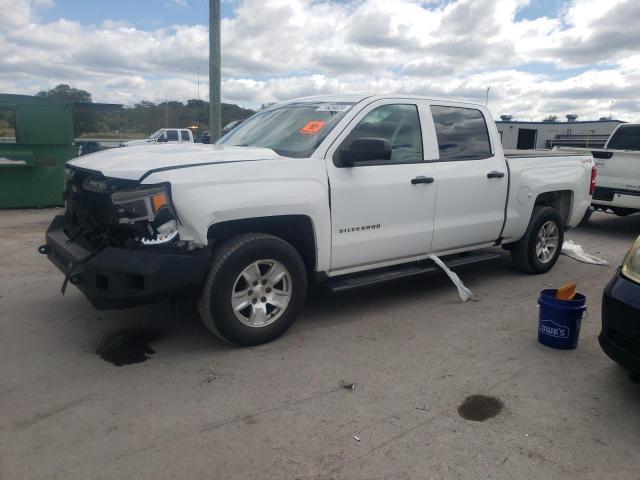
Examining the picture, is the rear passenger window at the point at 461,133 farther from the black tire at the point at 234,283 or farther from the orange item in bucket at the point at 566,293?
the black tire at the point at 234,283

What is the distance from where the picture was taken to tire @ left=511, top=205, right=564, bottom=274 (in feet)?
20.6

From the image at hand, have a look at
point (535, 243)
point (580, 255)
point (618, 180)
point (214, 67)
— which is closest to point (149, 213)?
point (535, 243)

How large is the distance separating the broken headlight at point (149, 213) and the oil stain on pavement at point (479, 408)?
215 cm

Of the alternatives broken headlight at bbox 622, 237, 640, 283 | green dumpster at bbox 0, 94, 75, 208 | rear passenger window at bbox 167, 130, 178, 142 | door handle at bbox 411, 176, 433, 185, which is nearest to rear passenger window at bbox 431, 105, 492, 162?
door handle at bbox 411, 176, 433, 185

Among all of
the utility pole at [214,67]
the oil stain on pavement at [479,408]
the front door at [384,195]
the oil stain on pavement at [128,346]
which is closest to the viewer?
the oil stain on pavement at [479,408]

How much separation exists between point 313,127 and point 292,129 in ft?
0.78

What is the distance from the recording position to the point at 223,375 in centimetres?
372

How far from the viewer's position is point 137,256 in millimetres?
3594

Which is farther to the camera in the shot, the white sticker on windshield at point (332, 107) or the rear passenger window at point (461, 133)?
the rear passenger window at point (461, 133)

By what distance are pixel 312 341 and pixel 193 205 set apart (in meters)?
1.48

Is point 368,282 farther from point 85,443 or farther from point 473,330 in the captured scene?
point 85,443

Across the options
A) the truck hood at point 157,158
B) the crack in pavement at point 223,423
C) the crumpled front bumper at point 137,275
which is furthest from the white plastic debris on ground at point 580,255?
the crumpled front bumper at point 137,275

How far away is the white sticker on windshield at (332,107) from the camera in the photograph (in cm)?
470

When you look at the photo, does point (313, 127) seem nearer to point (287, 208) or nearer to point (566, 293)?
point (287, 208)
